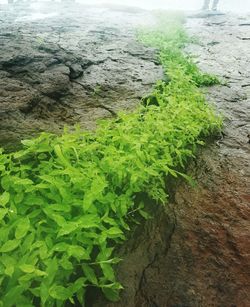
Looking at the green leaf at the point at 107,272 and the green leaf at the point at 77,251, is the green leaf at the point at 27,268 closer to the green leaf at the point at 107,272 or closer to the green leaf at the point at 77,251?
the green leaf at the point at 77,251

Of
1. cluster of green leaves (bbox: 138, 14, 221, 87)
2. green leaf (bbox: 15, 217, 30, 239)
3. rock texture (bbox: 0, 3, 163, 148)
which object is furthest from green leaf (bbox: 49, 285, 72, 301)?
cluster of green leaves (bbox: 138, 14, 221, 87)

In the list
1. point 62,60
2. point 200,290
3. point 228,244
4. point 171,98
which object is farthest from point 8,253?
point 62,60

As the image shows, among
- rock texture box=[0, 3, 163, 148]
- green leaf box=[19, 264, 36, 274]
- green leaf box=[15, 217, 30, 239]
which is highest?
green leaf box=[15, 217, 30, 239]

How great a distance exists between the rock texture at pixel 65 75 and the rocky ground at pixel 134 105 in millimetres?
17

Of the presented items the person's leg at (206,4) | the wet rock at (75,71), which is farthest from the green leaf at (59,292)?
the person's leg at (206,4)

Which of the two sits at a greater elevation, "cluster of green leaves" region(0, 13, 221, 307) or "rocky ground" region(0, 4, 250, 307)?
"cluster of green leaves" region(0, 13, 221, 307)

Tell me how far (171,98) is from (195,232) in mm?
2735

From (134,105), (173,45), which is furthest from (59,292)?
(173,45)

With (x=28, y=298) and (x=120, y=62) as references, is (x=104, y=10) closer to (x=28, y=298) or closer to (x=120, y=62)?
(x=120, y=62)

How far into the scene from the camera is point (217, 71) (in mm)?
7758

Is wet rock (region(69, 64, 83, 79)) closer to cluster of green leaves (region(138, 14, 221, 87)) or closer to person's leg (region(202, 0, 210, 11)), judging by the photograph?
cluster of green leaves (region(138, 14, 221, 87))

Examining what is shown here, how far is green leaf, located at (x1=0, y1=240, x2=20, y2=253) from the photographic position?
7.18ft

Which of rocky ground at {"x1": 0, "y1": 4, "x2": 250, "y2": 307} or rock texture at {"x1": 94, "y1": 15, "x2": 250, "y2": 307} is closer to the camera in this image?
rock texture at {"x1": 94, "y1": 15, "x2": 250, "y2": 307}

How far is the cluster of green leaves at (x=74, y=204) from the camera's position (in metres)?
2.18
